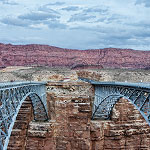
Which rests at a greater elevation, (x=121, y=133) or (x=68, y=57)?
(x=68, y=57)

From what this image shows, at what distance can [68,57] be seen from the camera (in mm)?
128625

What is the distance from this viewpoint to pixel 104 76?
178 ft

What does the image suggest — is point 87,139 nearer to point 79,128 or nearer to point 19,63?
point 79,128

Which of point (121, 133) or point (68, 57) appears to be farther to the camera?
point (68, 57)

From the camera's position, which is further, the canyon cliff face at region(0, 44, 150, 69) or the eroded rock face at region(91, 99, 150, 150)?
the canyon cliff face at region(0, 44, 150, 69)

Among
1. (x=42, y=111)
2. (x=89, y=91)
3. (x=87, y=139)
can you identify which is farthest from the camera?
(x=89, y=91)

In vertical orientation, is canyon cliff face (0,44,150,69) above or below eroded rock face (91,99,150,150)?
above

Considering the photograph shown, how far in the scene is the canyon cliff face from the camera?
12144 centimetres

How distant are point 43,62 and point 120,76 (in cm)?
7175

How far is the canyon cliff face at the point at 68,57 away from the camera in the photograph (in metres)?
121

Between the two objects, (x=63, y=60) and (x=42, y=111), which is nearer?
(x=42, y=111)

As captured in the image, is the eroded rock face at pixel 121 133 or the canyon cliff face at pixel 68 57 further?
the canyon cliff face at pixel 68 57

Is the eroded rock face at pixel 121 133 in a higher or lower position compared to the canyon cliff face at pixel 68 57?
lower

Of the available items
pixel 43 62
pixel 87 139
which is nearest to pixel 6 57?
pixel 43 62
